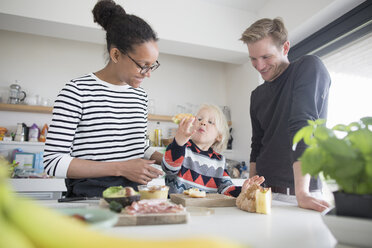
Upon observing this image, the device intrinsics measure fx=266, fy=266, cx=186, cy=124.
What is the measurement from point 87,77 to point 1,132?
258 cm

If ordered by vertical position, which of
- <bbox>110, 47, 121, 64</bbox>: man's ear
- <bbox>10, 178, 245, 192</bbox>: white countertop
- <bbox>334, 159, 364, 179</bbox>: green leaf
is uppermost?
<bbox>110, 47, 121, 64</bbox>: man's ear

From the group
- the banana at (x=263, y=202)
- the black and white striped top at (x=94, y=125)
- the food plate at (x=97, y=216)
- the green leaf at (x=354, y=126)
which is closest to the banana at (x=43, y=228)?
the food plate at (x=97, y=216)

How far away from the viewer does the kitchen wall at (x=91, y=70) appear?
336cm

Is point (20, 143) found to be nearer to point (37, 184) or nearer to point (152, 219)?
point (37, 184)

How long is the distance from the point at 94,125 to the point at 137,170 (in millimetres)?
274

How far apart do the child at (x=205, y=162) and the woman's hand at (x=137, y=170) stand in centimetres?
16

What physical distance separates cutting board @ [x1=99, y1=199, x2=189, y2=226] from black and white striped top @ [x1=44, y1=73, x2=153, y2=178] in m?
0.44

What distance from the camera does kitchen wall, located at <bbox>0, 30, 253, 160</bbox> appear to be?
3.36 m

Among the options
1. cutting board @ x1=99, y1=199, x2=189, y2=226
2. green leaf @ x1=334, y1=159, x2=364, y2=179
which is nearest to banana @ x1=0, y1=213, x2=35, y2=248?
cutting board @ x1=99, y1=199, x2=189, y2=226

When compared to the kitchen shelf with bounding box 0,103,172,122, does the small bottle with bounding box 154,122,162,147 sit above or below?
below

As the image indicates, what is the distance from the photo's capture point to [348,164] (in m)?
0.47

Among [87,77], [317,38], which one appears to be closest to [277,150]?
[87,77]

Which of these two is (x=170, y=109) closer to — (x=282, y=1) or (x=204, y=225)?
(x=282, y=1)

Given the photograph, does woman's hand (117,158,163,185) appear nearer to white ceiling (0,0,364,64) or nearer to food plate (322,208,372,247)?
food plate (322,208,372,247)
